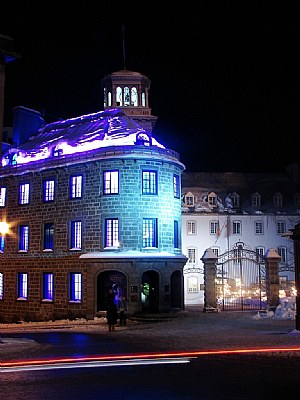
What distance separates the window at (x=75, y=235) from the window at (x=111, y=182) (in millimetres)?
2891

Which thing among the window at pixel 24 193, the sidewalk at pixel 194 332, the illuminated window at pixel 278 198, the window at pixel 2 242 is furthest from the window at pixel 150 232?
the illuminated window at pixel 278 198

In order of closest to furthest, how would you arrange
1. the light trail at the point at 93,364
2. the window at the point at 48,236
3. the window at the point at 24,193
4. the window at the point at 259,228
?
1. the light trail at the point at 93,364
2. the window at the point at 48,236
3. the window at the point at 24,193
4. the window at the point at 259,228

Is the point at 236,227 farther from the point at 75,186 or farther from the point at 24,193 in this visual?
the point at 24,193

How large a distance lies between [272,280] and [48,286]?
1372 cm

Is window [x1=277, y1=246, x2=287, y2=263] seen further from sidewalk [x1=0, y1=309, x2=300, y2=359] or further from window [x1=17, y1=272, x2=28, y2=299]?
window [x1=17, y1=272, x2=28, y2=299]

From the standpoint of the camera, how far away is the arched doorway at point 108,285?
30.0 metres

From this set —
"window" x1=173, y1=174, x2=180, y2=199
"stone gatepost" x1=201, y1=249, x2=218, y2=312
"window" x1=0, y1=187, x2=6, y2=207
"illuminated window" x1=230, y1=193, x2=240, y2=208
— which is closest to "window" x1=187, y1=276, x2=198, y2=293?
"illuminated window" x1=230, y1=193, x2=240, y2=208

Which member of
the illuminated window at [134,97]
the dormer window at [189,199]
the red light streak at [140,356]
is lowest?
the red light streak at [140,356]

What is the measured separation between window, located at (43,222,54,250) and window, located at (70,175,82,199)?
2597 millimetres

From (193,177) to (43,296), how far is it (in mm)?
24202

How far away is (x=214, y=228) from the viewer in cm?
4722

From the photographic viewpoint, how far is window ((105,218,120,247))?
29672mm

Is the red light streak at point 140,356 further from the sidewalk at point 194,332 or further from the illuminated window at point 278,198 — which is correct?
the illuminated window at point 278,198

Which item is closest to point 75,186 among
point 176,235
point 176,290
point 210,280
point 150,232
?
point 150,232
